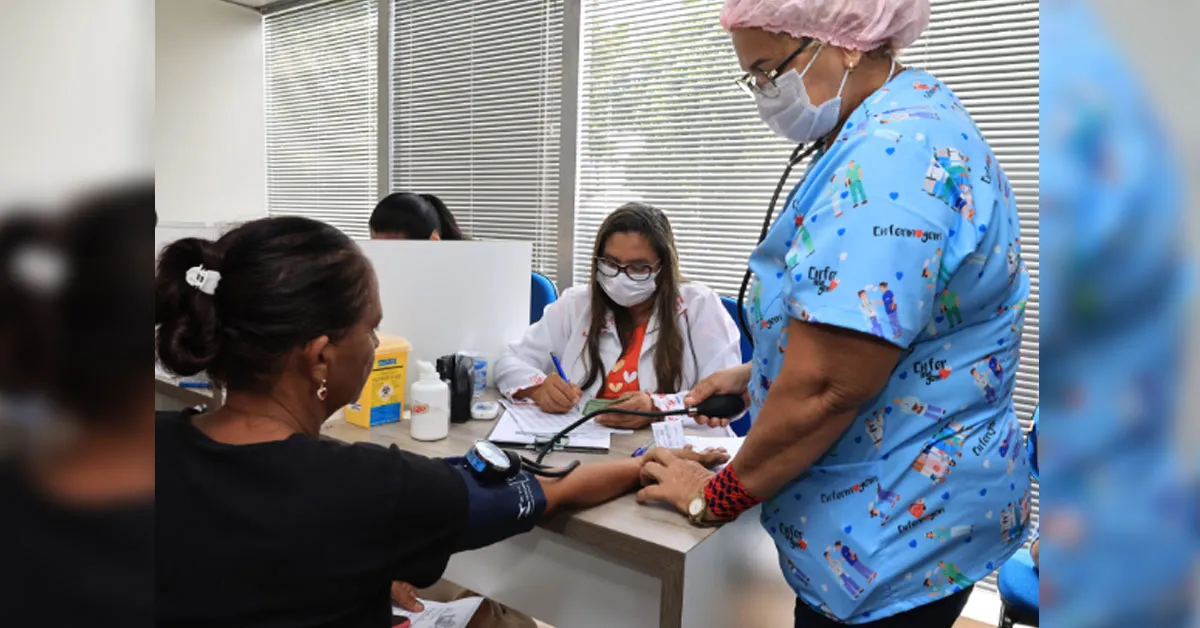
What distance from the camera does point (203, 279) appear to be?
827 millimetres

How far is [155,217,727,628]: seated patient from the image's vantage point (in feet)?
2.51

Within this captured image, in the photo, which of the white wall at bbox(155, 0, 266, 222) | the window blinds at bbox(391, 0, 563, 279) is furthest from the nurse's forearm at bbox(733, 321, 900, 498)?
the white wall at bbox(155, 0, 266, 222)

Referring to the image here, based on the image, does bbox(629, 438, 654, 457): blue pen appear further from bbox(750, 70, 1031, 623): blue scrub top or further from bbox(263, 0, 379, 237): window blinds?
bbox(263, 0, 379, 237): window blinds

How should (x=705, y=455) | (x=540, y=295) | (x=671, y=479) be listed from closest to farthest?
(x=671, y=479)
(x=705, y=455)
(x=540, y=295)

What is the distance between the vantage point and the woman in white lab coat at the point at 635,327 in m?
1.91

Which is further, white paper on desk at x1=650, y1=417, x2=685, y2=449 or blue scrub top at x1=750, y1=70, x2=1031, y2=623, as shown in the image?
white paper on desk at x1=650, y1=417, x2=685, y2=449

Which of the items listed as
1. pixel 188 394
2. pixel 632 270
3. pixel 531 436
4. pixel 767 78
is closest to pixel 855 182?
pixel 767 78

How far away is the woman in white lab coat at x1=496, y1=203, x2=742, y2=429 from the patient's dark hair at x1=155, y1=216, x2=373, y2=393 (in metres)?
0.96

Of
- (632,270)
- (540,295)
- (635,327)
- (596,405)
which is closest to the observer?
(596,405)

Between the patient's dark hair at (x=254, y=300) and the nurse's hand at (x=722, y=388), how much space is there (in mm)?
813

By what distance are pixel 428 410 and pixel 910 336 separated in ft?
2.94

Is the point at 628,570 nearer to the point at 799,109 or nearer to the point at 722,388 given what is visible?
the point at 722,388
